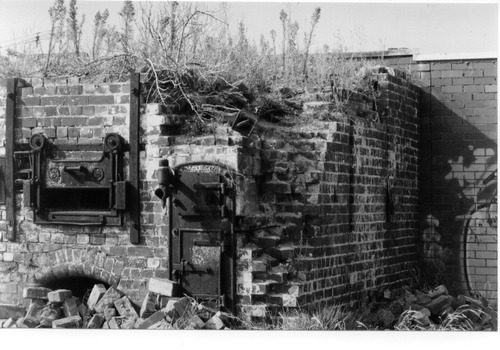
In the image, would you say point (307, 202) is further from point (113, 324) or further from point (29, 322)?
point (29, 322)

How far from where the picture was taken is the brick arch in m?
10.7

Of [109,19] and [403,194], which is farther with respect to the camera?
[403,194]

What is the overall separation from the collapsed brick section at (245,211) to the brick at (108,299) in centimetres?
15

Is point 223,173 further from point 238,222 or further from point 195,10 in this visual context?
point 195,10

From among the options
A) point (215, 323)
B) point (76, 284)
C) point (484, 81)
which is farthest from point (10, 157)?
point (484, 81)

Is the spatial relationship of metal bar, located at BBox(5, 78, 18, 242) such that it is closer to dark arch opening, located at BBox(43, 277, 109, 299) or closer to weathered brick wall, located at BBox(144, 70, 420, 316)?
dark arch opening, located at BBox(43, 277, 109, 299)

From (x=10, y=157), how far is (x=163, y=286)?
2.27 metres

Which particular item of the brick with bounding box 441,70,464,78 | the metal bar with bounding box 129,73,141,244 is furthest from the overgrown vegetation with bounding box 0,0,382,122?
the brick with bounding box 441,70,464,78

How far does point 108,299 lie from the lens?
1046 cm

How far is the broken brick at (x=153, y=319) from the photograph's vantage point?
32.8 ft

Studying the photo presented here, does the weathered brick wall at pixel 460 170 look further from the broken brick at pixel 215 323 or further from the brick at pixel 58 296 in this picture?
the brick at pixel 58 296

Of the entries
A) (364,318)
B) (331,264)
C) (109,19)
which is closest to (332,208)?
(331,264)

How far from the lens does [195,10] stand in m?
11.6

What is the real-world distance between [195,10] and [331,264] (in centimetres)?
323
